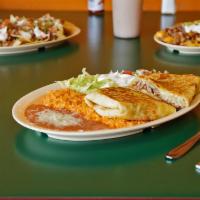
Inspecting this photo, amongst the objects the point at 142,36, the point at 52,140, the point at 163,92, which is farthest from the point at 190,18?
the point at 52,140

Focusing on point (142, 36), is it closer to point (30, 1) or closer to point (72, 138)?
point (30, 1)

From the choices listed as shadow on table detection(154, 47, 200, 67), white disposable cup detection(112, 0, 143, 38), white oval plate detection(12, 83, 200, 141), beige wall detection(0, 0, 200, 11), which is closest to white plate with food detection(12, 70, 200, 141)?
white oval plate detection(12, 83, 200, 141)

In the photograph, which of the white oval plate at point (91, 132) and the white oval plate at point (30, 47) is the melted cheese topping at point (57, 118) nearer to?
the white oval plate at point (91, 132)

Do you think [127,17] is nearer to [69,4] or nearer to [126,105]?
[69,4]

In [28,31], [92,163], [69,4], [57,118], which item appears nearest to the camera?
[92,163]

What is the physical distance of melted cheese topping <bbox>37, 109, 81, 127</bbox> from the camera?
100cm

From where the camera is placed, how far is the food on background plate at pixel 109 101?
3.24 feet

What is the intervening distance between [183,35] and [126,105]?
2.80 feet

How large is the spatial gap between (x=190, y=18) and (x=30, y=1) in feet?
2.57

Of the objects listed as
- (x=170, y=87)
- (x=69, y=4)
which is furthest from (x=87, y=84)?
(x=69, y=4)

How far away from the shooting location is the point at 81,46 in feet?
6.11

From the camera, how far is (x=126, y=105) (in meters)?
0.98

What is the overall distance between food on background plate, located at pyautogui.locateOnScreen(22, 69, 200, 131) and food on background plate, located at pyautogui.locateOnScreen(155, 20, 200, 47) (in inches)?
23.0

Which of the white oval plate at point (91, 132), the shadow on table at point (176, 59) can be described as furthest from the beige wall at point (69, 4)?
the white oval plate at point (91, 132)
